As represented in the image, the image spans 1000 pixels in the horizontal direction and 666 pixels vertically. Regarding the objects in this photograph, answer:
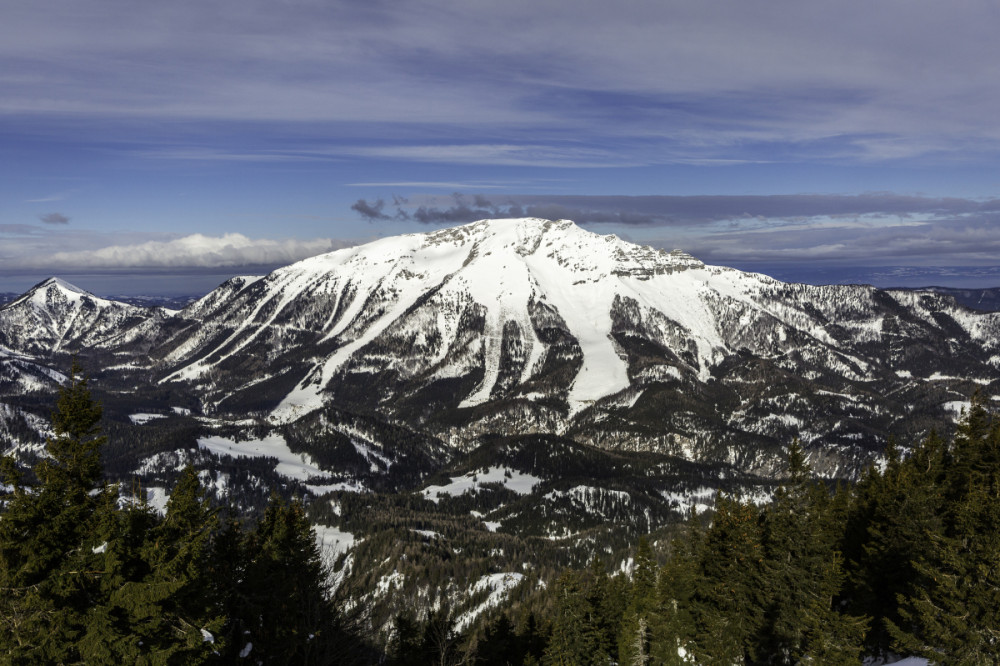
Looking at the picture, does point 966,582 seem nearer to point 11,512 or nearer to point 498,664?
point 11,512

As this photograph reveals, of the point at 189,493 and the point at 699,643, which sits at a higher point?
the point at 189,493

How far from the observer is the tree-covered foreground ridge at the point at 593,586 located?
26000 mm

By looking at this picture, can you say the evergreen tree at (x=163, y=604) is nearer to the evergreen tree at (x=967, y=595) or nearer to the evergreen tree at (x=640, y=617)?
the evergreen tree at (x=640, y=617)

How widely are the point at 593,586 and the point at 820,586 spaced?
91.8 ft

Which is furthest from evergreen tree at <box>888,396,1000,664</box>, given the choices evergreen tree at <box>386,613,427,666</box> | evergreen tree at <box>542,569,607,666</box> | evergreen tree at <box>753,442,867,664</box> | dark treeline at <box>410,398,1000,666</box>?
evergreen tree at <box>386,613,427,666</box>

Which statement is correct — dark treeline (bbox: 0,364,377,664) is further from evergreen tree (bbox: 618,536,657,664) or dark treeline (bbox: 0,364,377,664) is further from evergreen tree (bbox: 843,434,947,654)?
evergreen tree (bbox: 843,434,947,654)

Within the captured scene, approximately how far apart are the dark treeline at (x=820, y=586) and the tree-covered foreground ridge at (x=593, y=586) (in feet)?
0.53

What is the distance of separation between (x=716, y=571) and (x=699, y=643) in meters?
A: 10.2

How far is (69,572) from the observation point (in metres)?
25.8

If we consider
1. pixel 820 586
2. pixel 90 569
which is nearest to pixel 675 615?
pixel 820 586

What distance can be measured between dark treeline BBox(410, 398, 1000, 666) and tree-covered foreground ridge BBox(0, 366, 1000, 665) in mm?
163

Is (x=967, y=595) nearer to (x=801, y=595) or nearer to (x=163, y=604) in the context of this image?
(x=801, y=595)

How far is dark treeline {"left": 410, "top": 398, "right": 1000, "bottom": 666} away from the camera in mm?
34844

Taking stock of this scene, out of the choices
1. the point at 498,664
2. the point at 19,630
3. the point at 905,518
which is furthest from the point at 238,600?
the point at 905,518
